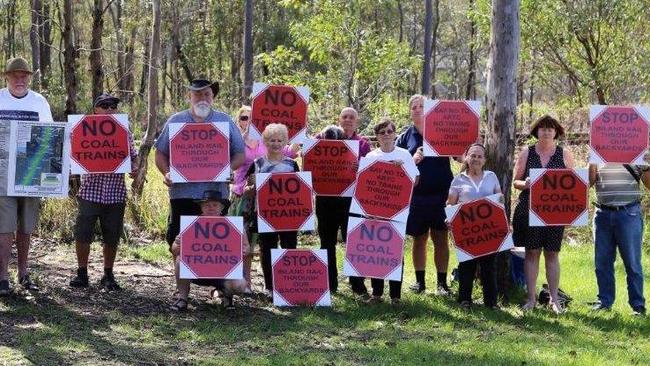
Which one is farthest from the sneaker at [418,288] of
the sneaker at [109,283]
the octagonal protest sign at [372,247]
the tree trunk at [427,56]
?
the tree trunk at [427,56]

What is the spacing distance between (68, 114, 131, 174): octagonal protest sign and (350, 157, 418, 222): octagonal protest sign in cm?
218

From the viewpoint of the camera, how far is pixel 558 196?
8633mm

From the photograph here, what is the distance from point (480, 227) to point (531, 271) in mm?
717

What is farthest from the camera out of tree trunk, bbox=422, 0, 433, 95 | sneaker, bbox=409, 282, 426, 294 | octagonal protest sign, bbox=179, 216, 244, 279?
tree trunk, bbox=422, 0, 433, 95

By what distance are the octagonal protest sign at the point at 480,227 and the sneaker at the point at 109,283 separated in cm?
329

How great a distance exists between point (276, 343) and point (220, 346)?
1.46ft

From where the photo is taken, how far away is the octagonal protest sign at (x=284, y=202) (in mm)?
8609

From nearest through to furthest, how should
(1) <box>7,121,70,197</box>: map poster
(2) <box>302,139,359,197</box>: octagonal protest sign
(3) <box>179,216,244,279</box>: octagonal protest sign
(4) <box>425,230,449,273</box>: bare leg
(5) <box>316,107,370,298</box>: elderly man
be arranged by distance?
(1) <box>7,121,70,197</box>: map poster < (3) <box>179,216,244,279</box>: octagonal protest sign < (2) <box>302,139,359,197</box>: octagonal protest sign < (5) <box>316,107,370,298</box>: elderly man < (4) <box>425,230,449,273</box>: bare leg

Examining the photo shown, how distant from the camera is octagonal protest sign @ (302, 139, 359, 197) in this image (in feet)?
29.8

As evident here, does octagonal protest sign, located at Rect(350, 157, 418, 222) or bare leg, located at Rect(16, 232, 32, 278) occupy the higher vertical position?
octagonal protest sign, located at Rect(350, 157, 418, 222)

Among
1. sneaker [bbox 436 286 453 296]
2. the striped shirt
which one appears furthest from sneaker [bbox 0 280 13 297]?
the striped shirt

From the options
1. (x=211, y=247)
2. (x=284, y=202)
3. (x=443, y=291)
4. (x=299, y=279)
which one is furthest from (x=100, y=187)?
(x=443, y=291)

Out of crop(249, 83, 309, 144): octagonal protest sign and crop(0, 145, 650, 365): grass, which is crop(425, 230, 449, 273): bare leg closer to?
crop(0, 145, 650, 365): grass

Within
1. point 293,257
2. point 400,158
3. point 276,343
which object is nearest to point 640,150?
point 400,158
